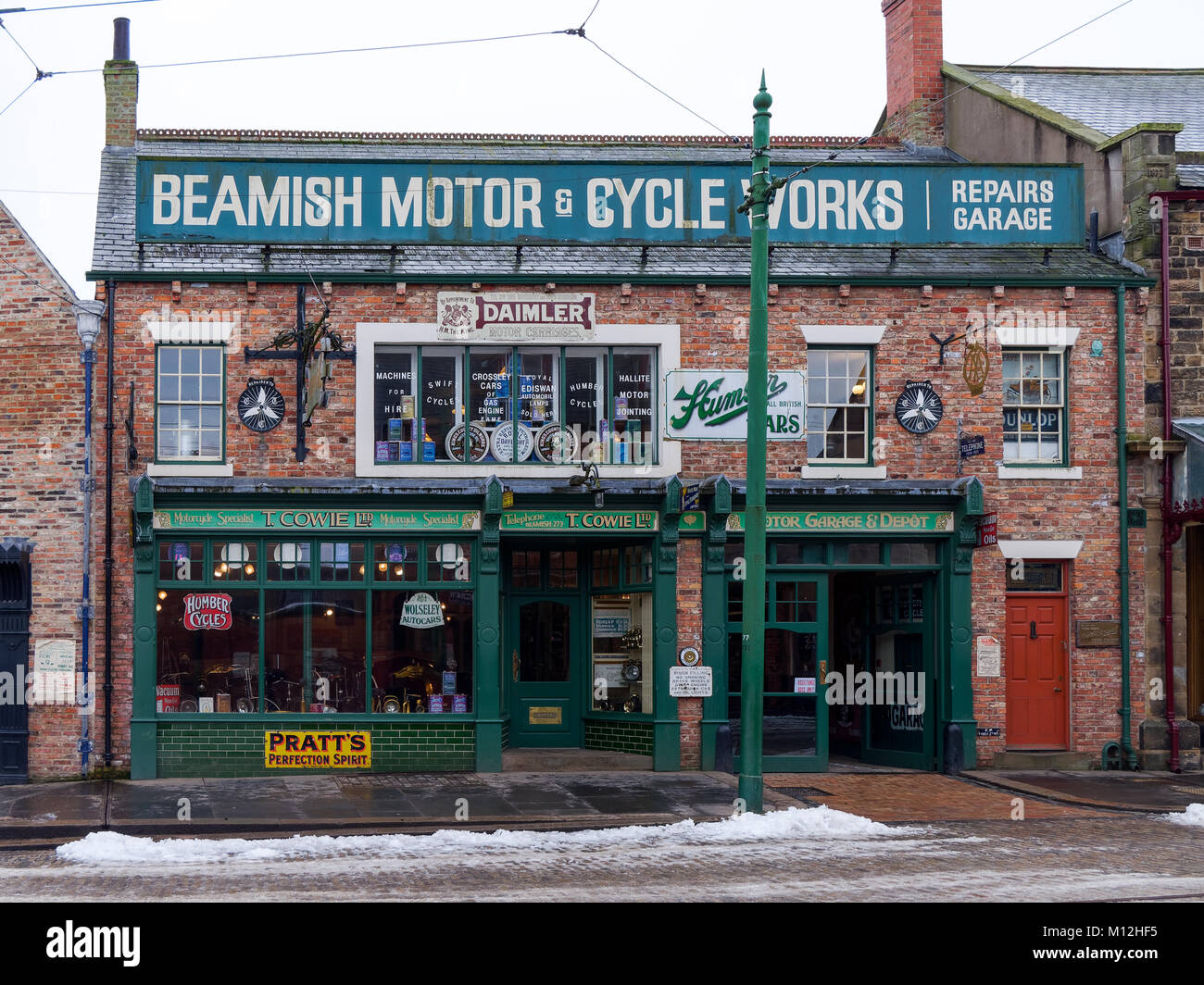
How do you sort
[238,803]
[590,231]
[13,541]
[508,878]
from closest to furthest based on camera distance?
[508,878] → [238,803] → [13,541] → [590,231]

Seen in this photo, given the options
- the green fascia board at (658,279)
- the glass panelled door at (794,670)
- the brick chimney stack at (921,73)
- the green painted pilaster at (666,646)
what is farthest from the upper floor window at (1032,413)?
the brick chimney stack at (921,73)

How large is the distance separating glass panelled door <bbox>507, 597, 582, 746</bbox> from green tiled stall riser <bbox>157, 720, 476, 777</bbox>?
1641mm

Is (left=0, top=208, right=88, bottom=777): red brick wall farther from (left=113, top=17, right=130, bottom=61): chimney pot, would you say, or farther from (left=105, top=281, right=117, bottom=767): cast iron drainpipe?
(left=113, top=17, right=130, bottom=61): chimney pot

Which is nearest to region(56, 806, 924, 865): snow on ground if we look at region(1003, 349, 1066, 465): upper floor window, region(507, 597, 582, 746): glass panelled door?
region(507, 597, 582, 746): glass panelled door

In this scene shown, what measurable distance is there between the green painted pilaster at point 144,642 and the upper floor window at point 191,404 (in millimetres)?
802

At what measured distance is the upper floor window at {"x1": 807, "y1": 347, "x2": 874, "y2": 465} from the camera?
18.6 m

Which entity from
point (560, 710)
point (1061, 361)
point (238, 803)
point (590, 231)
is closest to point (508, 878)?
point (238, 803)

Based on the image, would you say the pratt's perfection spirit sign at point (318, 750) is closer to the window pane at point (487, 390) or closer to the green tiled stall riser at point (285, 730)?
the green tiled stall riser at point (285, 730)

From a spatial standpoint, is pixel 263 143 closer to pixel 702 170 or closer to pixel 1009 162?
pixel 702 170

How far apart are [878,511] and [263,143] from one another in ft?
35.3

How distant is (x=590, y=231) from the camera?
728 inches

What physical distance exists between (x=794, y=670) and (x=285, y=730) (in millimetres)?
6678

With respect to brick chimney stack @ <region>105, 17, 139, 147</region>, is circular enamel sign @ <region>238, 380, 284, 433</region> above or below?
below

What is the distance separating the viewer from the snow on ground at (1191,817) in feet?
48.1
